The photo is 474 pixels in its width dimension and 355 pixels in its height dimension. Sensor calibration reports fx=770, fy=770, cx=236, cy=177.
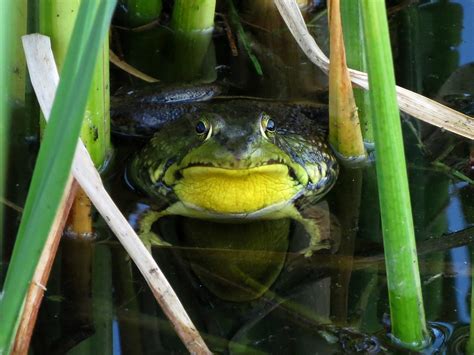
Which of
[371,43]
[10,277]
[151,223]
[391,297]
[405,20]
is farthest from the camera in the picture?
[405,20]

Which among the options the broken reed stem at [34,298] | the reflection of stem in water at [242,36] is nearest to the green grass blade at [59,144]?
the broken reed stem at [34,298]

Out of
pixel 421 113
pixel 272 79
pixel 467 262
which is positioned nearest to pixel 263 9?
pixel 272 79

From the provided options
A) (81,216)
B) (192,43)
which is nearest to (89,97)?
(81,216)

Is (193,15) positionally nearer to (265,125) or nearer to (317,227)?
(265,125)

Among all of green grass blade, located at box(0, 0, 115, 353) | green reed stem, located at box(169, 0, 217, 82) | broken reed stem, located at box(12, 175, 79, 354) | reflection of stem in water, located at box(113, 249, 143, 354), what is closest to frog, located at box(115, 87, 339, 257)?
reflection of stem in water, located at box(113, 249, 143, 354)

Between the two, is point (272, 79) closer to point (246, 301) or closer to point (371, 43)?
point (246, 301)
